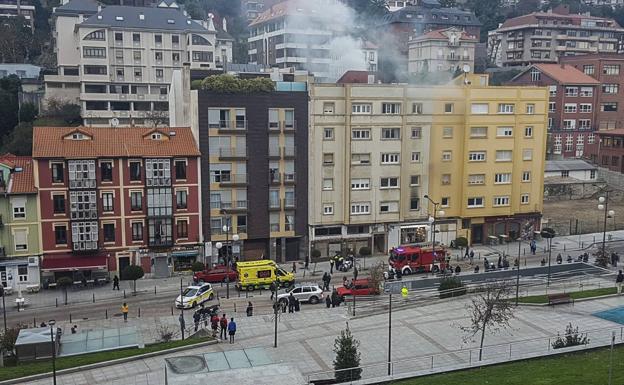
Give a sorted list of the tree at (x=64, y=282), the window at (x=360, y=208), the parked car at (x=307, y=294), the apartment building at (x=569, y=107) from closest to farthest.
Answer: the parked car at (x=307, y=294)
the tree at (x=64, y=282)
the window at (x=360, y=208)
the apartment building at (x=569, y=107)

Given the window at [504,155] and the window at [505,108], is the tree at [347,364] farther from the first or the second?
the window at [505,108]

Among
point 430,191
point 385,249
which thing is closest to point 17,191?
point 385,249

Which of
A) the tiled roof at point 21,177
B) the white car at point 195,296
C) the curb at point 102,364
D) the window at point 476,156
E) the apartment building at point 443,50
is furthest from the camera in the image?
the apartment building at point 443,50

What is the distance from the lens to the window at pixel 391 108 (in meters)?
59.1

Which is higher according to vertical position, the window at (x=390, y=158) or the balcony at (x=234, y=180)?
the window at (x=390, y=158)

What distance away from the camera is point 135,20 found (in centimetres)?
9288

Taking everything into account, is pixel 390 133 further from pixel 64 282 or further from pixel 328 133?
pixel 64 282

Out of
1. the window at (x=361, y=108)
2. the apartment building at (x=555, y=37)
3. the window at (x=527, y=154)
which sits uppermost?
the apartment building at (x=555, y=37)

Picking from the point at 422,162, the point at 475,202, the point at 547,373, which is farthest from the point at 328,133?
the point at 547,373

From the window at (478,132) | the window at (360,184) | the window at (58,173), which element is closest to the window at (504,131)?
the window at (478,132)

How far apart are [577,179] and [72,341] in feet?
238

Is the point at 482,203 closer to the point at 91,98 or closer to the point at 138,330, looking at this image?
the point at 138,330

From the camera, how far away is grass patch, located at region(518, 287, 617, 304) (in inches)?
1604

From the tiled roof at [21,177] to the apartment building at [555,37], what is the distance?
105 meters
